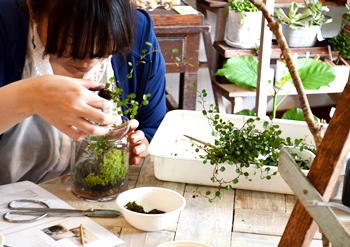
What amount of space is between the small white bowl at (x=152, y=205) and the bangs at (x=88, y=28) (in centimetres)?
31

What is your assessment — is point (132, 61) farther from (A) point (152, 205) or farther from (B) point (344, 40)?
(B) point (344, 40)

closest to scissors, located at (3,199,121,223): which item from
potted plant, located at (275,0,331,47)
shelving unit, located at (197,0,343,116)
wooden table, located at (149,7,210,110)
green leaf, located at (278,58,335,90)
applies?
wooden table, located at (149,7,210,110)

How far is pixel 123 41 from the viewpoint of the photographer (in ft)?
4.18

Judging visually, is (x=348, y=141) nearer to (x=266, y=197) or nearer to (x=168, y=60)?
(x=266, y=197)

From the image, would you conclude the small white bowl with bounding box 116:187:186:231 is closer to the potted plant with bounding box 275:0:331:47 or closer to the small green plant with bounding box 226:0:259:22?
the small green plant with bounding box 226:0:259:22

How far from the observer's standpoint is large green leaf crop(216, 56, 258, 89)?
2.61 meters

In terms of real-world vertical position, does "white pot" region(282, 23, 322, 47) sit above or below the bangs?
below

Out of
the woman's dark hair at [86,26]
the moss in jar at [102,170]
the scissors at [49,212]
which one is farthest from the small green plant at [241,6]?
the scissors at [49,212]

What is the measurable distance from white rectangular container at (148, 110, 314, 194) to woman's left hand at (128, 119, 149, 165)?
0.07m

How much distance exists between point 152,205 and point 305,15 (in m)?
1.75

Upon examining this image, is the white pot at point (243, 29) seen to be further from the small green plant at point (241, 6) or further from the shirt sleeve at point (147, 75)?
the shirt sleeve at point (147, 75)

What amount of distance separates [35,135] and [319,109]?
2.20m

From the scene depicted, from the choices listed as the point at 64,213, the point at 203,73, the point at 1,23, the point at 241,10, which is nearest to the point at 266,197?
the point at 64,213

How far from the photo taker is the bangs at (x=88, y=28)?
3.93 feet
